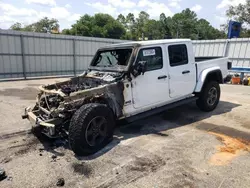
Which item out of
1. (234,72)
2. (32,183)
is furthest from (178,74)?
(234,72)

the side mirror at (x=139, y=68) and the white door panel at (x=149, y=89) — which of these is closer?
the side mirror at (x=139, y=68)

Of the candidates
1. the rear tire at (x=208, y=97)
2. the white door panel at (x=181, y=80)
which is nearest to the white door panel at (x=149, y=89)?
the white door panel at (x=181, y=80)

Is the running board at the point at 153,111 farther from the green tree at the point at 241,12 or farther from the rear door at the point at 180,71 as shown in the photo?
the green tree at the point at 241,12

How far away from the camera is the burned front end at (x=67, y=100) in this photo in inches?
154

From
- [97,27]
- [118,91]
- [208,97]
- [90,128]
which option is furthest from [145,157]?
[97,27]

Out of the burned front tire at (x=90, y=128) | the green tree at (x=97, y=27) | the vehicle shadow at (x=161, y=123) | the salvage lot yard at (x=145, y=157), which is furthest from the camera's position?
the green tree at (x=97, y=27)

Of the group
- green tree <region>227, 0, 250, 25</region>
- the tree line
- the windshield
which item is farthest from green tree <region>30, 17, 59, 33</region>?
the windshield

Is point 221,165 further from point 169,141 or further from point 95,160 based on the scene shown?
point 95,160

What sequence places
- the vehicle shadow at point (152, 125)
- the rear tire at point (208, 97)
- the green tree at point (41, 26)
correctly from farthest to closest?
the green tree at point (41, 26)
the rear tire at point (208, 97)
the vehicle shadow at point (152, 125)

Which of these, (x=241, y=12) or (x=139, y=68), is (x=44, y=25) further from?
(x=139, y=68)

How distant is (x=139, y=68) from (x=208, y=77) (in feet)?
9.53

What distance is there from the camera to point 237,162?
3670 mm

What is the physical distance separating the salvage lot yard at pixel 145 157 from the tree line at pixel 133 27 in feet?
175

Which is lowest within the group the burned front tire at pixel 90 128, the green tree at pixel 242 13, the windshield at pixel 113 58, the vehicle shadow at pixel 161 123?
the vehicle shadow at pixel 161 123
